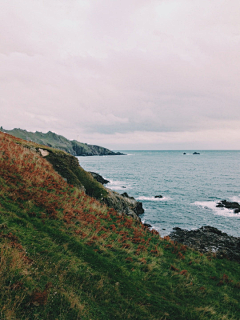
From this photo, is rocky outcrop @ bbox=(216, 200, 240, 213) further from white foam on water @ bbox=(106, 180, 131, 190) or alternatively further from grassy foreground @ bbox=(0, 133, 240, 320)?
white foam on water @ bbox=(106, 180, 131, 190)

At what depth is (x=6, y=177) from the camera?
14680mm

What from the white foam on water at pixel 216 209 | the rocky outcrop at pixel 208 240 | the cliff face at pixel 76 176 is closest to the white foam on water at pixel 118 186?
the white foam on water at pixel 216 209

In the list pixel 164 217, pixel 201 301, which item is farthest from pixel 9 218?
pixel 164 217

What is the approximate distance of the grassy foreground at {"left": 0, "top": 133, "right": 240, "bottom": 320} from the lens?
18.4 ft

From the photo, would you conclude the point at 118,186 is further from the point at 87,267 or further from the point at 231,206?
the point at 87,267

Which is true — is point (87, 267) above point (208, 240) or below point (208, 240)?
above

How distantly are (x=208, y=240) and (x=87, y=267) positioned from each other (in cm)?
2174

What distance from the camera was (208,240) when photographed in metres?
24.3

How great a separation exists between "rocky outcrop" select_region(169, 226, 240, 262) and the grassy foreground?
5757 mm

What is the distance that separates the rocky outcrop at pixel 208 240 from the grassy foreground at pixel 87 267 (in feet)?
18.9

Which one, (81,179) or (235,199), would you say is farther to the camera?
(235,199)

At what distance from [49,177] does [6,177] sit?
5189mm

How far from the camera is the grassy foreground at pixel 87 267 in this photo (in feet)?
18.4

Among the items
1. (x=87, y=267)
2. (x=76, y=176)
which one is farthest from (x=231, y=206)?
(x=87, y=267)
